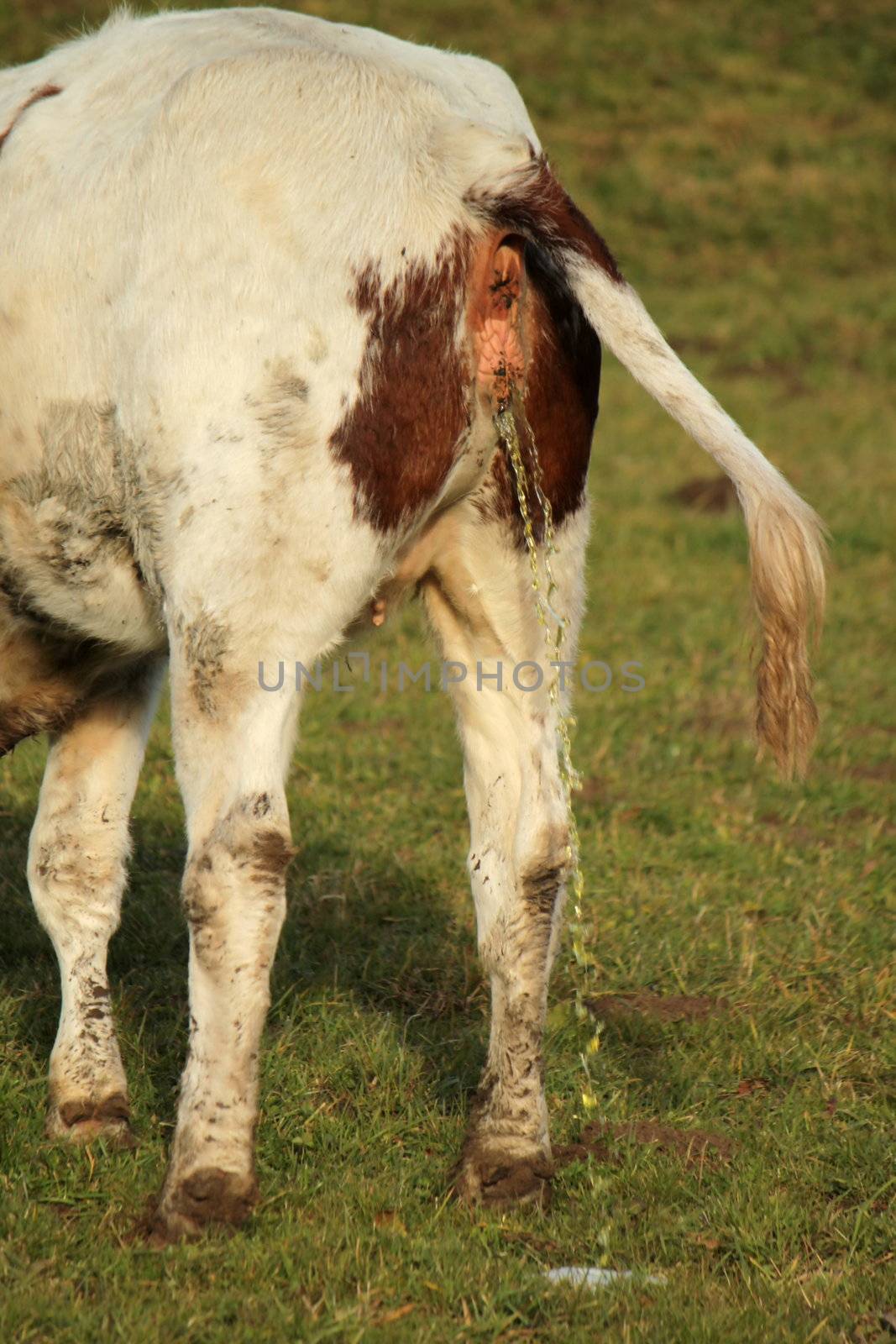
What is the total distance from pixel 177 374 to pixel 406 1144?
1893 mm

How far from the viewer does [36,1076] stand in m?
4.02

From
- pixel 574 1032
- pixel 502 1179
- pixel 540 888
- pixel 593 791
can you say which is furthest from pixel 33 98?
pixel 593 791

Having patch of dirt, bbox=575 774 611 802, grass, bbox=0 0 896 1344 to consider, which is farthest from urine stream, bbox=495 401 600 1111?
patch of dirt, bbox=575 774 611 802

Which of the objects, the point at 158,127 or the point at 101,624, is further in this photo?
the point at 101,624

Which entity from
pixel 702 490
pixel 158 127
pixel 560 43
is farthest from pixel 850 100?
pixel 158 127

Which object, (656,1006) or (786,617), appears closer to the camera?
(786,617)

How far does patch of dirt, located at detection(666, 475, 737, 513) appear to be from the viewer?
10.8 m

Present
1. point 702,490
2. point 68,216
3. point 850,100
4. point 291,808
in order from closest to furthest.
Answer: point 68,216, point 291,808, point 702,490, point 850,100

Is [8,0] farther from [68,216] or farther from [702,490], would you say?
[68,216]

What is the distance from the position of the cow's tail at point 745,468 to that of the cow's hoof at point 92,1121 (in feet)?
5.72

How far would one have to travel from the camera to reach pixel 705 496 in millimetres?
10883

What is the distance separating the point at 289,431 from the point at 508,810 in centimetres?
113

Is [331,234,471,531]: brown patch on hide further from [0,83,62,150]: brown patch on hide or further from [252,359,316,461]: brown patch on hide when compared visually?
[0,83,62,150]: brown patch on hide

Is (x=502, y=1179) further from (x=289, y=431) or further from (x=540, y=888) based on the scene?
(x=289, y=431)
